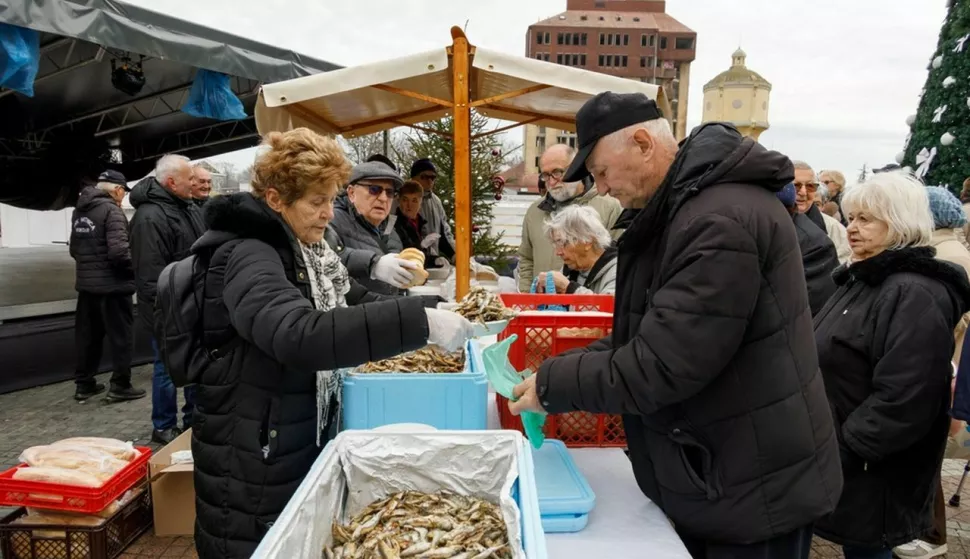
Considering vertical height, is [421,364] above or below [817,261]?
below

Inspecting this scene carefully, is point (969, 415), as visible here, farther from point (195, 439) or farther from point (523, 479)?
point (195, 439)

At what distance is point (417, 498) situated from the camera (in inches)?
57.5

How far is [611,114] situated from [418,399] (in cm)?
101

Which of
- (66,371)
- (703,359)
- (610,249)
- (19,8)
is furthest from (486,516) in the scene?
(66,371)

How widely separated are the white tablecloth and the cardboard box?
2263 mm

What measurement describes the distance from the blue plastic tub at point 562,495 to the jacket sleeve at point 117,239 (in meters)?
5.05

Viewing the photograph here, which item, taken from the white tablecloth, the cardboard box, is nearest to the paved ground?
the cardboard box

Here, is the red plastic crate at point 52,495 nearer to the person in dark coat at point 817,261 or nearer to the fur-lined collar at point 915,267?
the fur-lined collar at point 915,267

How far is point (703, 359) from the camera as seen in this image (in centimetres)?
133

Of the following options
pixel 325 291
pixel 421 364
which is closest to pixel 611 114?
pixel 325 291

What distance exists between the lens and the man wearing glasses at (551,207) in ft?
13.6

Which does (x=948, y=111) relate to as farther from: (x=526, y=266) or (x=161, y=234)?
(x=161, y=234)

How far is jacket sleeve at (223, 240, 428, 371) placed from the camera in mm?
1468

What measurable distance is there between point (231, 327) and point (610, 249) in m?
1.85
